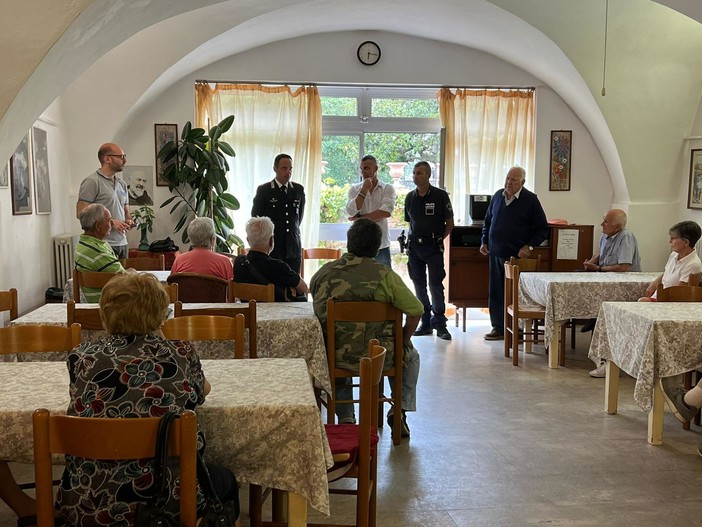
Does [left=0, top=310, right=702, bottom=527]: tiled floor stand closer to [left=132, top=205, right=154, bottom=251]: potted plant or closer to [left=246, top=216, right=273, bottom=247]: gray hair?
[left=246, top=216, right=273, bottom=247]: gray hair

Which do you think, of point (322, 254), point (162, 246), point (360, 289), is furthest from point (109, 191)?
point (360, 289)

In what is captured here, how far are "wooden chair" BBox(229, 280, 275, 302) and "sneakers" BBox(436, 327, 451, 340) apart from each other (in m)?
3.24

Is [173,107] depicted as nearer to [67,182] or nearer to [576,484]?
[67,182]

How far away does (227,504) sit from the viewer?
2.21 meters

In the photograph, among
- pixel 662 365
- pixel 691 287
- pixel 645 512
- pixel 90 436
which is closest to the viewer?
pixel 90 436

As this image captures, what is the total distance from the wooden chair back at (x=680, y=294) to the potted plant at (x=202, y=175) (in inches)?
178

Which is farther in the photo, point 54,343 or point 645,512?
point 645,512

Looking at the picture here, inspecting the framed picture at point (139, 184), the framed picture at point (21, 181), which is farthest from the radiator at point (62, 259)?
the framed picture at point (139, 184)

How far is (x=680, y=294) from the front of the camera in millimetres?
4793

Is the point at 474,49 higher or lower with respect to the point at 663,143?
higher

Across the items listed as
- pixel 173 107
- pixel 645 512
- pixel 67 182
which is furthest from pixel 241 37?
pixel 645 512

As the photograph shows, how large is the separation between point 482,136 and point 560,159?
Result: 0.96m

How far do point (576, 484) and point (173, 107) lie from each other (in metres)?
6.07

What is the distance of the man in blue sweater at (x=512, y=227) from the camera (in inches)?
274
